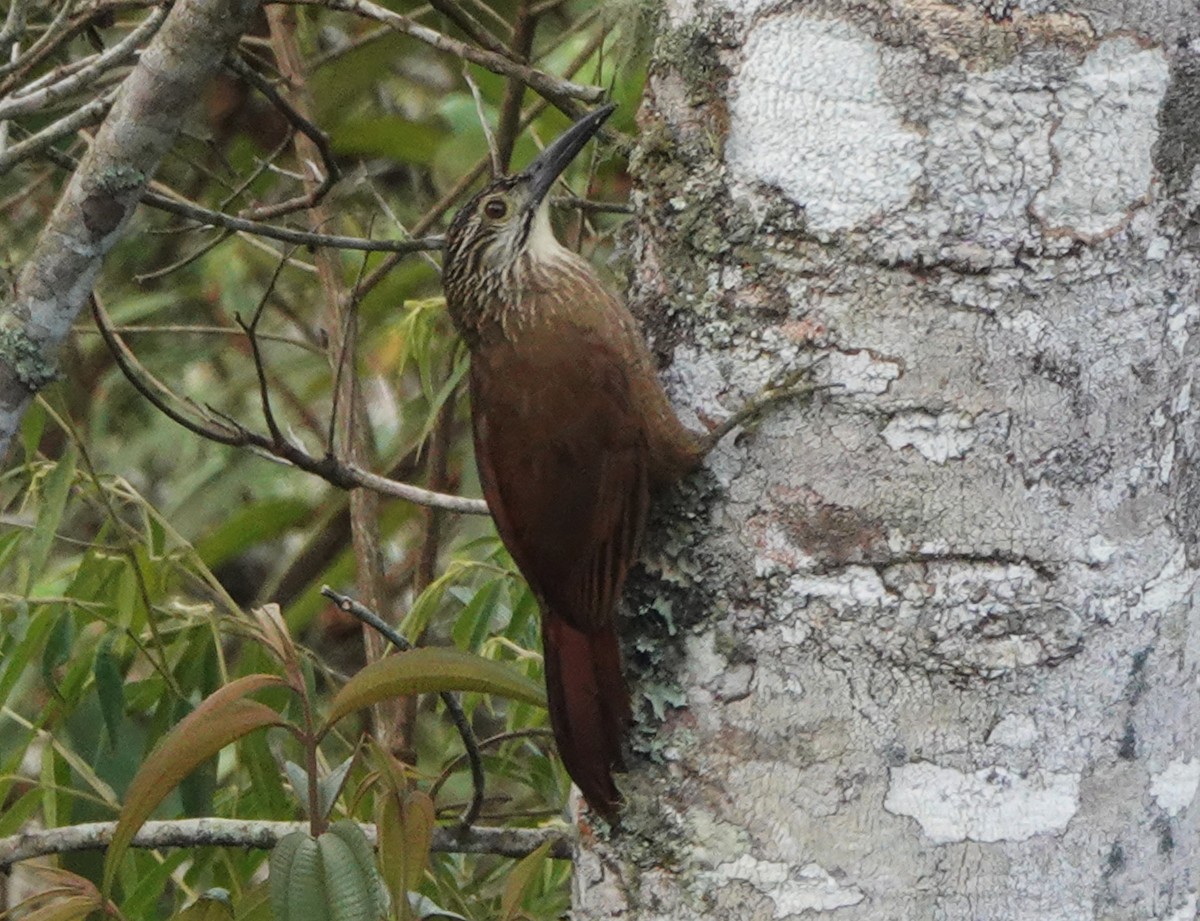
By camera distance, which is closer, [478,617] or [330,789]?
[330,789]

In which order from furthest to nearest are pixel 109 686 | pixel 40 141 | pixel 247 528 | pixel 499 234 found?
pixel 247 528, pixel 499 234, pixel 109 686, pixel 40 141

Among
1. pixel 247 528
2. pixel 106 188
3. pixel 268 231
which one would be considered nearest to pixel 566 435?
pixel 268 231

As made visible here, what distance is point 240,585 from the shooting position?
4457mm

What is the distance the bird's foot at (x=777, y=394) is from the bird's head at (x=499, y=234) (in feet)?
2.17

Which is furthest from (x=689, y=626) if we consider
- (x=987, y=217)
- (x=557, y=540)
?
(x=987, y=217)

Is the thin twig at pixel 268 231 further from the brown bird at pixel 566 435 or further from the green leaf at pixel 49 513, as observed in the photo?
the green leaf at pixel 49 513

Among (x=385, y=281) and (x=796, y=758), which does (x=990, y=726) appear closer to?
(x=796, y=758)

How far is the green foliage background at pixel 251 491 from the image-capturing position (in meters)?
2.40

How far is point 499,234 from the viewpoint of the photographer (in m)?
2.42

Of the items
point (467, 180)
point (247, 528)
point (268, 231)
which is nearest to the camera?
point (268, 231)

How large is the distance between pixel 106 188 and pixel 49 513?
0.61 metres

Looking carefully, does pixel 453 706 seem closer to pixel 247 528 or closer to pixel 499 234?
pixel 499 234

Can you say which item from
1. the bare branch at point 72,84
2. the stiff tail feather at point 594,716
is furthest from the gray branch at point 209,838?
the bare branch at point 72,84

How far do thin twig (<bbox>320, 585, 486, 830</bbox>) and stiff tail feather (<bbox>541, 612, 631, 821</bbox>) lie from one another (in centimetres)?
9
